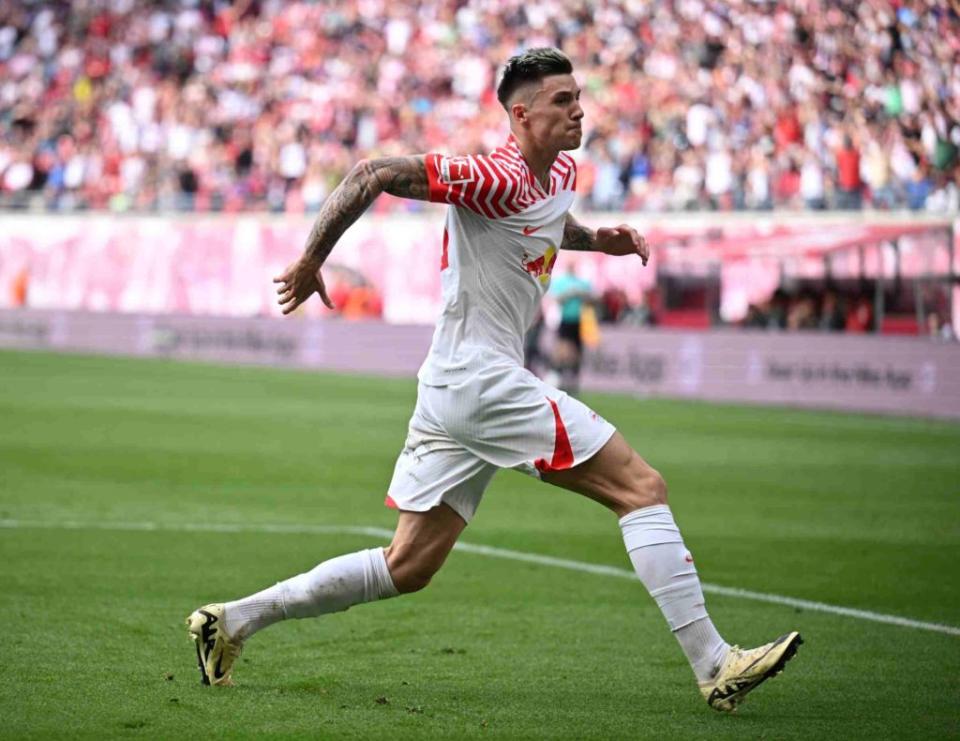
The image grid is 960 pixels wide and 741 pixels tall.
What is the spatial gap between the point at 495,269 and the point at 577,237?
0.76 meters

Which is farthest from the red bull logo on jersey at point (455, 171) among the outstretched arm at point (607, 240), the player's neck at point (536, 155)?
the outstretched arm at point (607, 240)

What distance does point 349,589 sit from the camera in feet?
19.2

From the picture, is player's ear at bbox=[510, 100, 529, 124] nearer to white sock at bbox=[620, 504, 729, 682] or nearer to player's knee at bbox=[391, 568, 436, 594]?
white sock at bbox=[620, 504, 729, 682]

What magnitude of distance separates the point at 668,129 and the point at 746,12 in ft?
8.06

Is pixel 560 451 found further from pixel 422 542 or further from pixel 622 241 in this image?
pixel 622 241

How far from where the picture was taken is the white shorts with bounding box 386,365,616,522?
5520mm

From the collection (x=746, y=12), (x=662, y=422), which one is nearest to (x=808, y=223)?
(x=746, y=12)

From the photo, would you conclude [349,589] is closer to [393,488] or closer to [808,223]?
[393,488]

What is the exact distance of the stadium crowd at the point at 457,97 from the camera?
82.9 feet

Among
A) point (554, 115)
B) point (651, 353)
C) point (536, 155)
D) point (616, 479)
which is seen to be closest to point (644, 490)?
point (616, 479)

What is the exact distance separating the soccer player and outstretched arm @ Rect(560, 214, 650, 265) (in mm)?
421

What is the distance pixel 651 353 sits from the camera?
2731cm

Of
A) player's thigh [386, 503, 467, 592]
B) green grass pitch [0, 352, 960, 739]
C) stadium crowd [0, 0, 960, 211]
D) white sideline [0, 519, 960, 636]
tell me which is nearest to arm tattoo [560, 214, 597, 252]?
player's thigh [386, 503, 467, 592]

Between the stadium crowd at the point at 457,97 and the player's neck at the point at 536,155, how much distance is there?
13854mm
